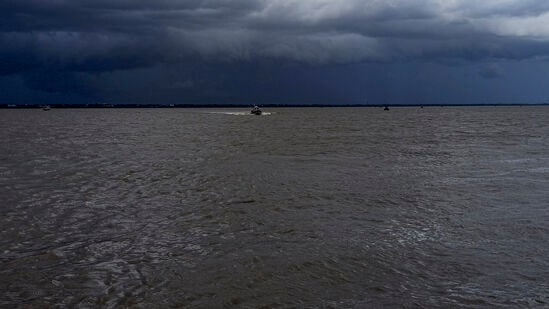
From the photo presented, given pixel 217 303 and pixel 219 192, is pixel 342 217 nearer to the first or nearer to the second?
pixel 219 192

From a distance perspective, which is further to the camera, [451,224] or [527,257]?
[451,224]

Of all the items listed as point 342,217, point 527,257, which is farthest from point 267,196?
point 527,257

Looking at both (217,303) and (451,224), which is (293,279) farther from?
(451,224)

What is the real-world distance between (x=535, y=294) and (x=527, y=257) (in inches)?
96.3

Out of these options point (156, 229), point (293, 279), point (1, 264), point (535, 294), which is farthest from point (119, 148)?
point (535, 294)

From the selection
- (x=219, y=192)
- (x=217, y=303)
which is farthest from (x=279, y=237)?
(x=219, y=192)

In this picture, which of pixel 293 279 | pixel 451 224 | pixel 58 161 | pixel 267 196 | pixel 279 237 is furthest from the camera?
pixel 58 161

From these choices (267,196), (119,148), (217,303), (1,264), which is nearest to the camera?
(217,303)

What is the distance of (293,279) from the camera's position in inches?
395

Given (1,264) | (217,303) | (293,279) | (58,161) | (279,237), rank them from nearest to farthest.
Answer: (217,303) → (293,279) → (1,264) → (279,237) → (58,161)

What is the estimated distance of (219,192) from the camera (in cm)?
2033

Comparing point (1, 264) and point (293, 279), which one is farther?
point (1, 264)

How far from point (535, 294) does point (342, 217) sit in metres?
7.08

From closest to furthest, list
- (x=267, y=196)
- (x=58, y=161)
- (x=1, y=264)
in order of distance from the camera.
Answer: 1. (x=1, y=264)
2. (x=267, y=196)
3. (x=58, y=161)
